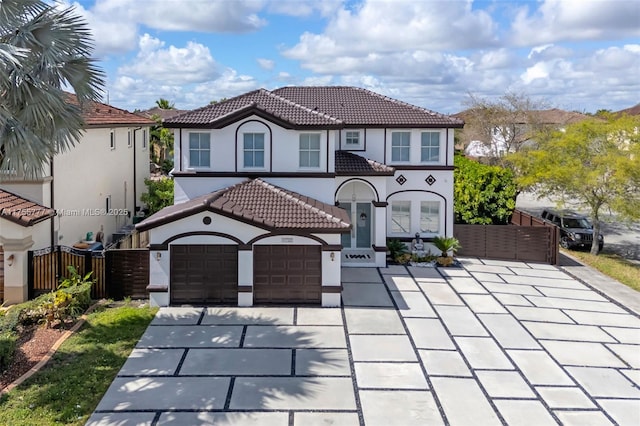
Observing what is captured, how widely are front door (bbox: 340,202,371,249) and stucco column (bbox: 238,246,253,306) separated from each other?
698cm

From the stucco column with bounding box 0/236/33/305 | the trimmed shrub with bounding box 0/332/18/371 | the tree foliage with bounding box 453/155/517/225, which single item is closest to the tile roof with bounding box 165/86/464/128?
the tree foliage with bounding box 453/155/517/225

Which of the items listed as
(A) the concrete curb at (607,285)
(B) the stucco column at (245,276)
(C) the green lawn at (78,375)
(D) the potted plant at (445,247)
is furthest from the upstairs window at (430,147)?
(C) the green lawn at (78,375)

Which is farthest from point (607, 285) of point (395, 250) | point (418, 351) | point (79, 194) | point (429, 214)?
point (79, 194)

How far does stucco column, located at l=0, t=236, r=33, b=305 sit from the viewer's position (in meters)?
17.8

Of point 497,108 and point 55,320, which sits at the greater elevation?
point 497,108

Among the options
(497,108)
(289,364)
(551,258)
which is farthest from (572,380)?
(497,108)

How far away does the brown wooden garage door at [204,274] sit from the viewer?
18.1 metres

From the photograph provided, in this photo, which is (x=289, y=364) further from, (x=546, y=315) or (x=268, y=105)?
Answer: (x=268, y=105)

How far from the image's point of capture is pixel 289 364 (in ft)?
44.3

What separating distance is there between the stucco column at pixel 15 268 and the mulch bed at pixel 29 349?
120 inches

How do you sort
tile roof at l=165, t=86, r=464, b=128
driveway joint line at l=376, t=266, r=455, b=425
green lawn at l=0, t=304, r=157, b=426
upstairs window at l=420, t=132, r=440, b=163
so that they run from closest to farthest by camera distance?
green lawn at l=0, t=304, r=157, b=426 < driveway joint line at l=376, t=266, r=455, b=425 < tile roof at l=165, t=86, r=464, b=128 < upstairs window at l=420, t=132, r=440, b=163

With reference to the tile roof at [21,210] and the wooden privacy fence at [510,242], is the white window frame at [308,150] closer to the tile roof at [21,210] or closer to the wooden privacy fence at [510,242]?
the wooden privacy fence at [510,242]

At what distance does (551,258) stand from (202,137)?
1596 cm

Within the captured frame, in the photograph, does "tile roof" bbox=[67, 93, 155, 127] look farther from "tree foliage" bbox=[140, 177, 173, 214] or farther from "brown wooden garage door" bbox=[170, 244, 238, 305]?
"brown wooden garage door" bbox=[170, 244, 238, 305]
